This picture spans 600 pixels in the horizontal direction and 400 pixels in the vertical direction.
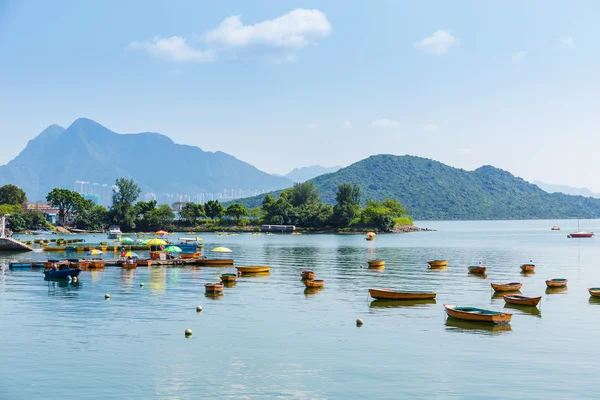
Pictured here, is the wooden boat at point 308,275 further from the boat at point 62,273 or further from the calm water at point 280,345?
the boat at point 62,273

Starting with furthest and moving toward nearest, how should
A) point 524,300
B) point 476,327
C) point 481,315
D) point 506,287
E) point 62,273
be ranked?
point 62,273, point 506,287, point 524,300, point 481,315, point 476,327

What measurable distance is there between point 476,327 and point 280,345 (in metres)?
14.5

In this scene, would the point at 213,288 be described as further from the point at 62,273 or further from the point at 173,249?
the point at 173,249

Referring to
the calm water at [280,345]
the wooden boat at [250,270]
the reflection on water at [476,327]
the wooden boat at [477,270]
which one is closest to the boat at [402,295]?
the calm water at [280,345]

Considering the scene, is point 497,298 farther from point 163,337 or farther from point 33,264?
point 33,264

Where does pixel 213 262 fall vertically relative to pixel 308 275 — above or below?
above

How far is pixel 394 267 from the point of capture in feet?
293

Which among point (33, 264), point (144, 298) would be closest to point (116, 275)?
point (33, 264)

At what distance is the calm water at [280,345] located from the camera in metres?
29.2

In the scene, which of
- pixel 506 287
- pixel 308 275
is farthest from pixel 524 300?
pixel 308 275

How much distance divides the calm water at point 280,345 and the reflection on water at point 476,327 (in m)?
0.28

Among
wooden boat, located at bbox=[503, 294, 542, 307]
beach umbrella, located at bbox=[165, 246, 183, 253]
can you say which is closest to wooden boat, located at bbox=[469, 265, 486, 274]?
wooden boat, located at bbox=[503, 294, 542, 307]

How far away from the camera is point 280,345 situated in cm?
3688

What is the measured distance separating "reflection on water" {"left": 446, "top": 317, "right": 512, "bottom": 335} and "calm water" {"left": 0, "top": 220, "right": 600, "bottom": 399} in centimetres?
28
